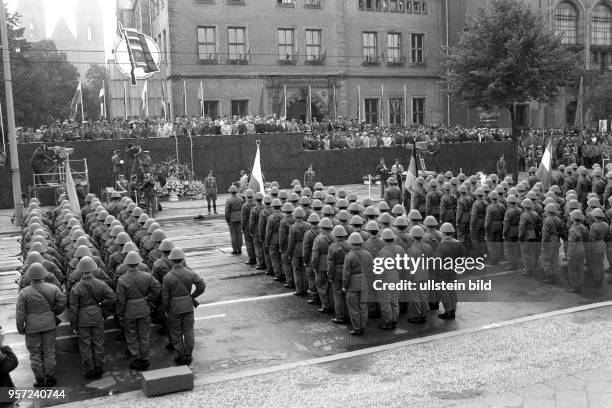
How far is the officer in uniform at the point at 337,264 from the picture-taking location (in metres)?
12.3

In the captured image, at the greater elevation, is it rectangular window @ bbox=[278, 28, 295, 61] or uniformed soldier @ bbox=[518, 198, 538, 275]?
rectangular window @ bbox=[278, 28, 295, 61]

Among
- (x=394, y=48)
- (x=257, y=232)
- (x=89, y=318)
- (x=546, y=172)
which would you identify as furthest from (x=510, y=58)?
(x=89, y=318)

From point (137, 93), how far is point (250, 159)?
2995cm

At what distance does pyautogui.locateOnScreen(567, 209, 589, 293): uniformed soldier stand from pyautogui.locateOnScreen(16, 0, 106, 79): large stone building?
118895 mm

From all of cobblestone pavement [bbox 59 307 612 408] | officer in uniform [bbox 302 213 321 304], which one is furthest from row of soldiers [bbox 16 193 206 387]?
officer in uniform [bbox 302 213 321 304]

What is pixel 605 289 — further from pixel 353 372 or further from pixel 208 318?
pixel 208 318

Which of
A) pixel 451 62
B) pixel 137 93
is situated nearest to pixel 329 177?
pixel 451 62

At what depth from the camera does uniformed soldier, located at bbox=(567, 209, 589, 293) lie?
13.9 meters

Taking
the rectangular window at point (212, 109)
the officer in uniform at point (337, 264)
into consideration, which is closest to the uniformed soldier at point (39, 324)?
the officer in uniform at point (337, 264)

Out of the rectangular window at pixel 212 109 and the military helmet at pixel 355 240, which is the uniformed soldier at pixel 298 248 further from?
the rectangular window at pixel 212 109

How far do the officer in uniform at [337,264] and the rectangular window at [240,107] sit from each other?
3172 cm

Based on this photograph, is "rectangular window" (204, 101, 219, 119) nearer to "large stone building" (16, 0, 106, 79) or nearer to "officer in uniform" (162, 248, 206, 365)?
"officer in uniform" (162, 248, 206, 365)

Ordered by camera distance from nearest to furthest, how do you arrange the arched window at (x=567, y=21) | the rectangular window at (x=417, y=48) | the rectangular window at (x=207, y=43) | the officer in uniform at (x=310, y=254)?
the officer in uniform at (x=310, y=254) < the rectangular window at (x=207, y=43) < the rectangular window at (x=417, y=48) < the arched window at (x=567, y=21)

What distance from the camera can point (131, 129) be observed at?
104ft
